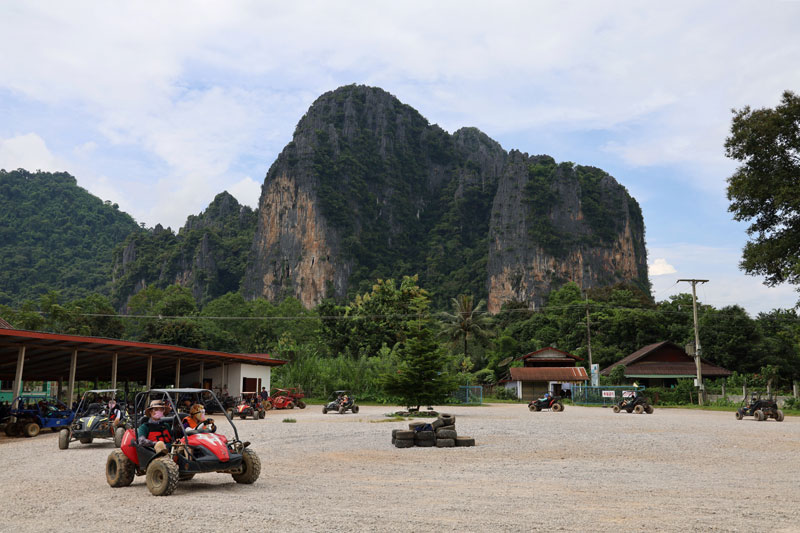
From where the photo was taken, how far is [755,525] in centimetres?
564

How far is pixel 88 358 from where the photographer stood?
25.5 m

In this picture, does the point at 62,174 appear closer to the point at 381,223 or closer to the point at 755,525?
the point at 381,223

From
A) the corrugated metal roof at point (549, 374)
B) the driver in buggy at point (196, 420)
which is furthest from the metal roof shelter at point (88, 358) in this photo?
the corrugated metal roof at point (549, 374)

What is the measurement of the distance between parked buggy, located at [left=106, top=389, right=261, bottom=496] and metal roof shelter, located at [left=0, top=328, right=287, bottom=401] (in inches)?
405

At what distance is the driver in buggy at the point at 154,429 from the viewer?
325 inches

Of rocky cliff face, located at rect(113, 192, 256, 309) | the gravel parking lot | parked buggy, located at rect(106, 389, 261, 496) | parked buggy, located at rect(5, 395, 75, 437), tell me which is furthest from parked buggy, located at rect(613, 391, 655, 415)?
rocky cliff face, located at rect(113, 192, 256, 309)

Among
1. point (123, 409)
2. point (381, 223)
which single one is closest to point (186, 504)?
point (123, 409)

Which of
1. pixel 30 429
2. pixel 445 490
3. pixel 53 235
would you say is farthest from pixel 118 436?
A: pixel 53 235

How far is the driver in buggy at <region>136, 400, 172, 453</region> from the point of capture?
826 centimetres

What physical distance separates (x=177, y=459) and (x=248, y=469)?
94 cm

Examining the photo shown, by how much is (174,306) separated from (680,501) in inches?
3289

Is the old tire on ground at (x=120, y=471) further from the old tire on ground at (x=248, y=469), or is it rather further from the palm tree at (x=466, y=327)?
the palm tree at (x=466, y=327)

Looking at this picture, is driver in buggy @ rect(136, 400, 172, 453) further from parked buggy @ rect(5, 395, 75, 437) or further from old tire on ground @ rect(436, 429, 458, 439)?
parked buggy @ rect(5, 395, 75, 437)

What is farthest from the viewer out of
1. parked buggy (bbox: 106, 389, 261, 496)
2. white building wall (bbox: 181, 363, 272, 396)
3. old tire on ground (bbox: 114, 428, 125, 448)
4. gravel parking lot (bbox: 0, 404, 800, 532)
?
white building wall (bbox: 181, 363, 272, 396)
